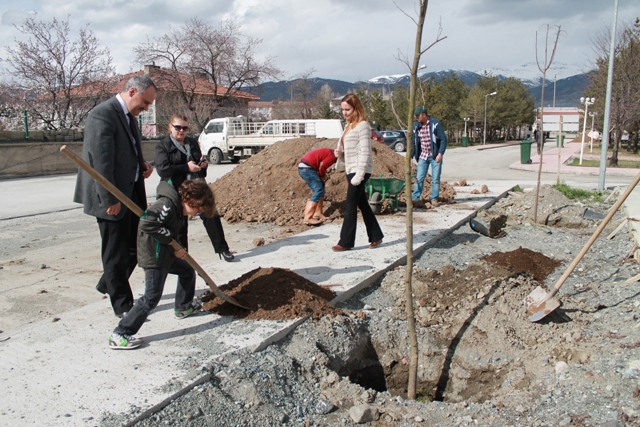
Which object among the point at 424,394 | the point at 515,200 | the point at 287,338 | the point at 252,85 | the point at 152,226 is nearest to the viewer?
the point at 152,226

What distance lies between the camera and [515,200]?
398 inches

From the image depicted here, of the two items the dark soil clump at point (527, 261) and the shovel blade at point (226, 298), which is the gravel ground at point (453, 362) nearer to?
the dark soil clump at point (527, 261)

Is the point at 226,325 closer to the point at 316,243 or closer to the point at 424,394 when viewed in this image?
the point at 424,394

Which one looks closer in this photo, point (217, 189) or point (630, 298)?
point (630, 298)

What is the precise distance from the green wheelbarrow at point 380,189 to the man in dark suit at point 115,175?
4.65m

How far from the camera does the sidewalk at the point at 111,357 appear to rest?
8.99 feet

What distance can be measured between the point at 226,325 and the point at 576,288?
351 cm

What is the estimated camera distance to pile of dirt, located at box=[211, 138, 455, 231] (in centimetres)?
891

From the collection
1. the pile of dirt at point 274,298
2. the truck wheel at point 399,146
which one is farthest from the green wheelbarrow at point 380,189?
the truck wheel at point 399,146

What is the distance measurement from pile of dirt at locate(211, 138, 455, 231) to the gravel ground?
3301mm

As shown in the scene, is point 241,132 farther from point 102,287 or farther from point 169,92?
point 102,287

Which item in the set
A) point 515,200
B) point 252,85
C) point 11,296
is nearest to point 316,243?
point 11,296

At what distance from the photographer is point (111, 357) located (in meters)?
3.31

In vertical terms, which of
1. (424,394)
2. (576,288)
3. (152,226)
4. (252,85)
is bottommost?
(424,394)
